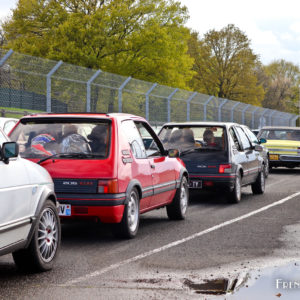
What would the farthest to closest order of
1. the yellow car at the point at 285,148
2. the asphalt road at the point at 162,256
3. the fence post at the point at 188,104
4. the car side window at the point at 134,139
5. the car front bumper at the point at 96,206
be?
the fence post at the point at 188,104 → the yellow car at the point at 285,148 → the car side window at the point at 134,139 → the car front bumper at the point at 96,206 → the asphalt road at the point at 162,256

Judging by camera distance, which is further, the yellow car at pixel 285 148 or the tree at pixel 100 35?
the tree at pixel 100 35

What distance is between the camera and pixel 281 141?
23.7 metres

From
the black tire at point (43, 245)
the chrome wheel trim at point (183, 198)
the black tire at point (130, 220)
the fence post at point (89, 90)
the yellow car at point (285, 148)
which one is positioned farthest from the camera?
the yellow car at point (285, 148)

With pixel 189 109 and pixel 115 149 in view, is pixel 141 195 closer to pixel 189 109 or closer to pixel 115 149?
pixel 115 149

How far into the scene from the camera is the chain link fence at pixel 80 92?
18781 millimetres

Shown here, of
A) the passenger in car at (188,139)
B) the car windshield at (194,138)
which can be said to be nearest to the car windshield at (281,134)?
the car windshield at (194,138)

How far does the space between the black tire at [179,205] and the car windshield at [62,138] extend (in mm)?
2394

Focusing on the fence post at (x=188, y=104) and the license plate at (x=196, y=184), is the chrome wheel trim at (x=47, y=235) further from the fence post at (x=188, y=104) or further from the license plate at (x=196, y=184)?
the fence post at (x=188, y=104)

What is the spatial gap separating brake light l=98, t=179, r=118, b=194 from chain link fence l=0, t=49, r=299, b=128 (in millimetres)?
9592

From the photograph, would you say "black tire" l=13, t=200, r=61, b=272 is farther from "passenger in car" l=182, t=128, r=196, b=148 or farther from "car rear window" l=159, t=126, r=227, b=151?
"passenger in car" l=182, t=128, r=196, b=148

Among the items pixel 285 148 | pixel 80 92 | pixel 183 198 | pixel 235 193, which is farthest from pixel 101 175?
pixel 285 148

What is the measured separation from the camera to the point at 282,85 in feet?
332

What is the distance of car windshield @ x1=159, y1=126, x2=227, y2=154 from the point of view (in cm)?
1370

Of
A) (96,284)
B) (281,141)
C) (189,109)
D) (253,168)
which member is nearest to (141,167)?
(96,284)
